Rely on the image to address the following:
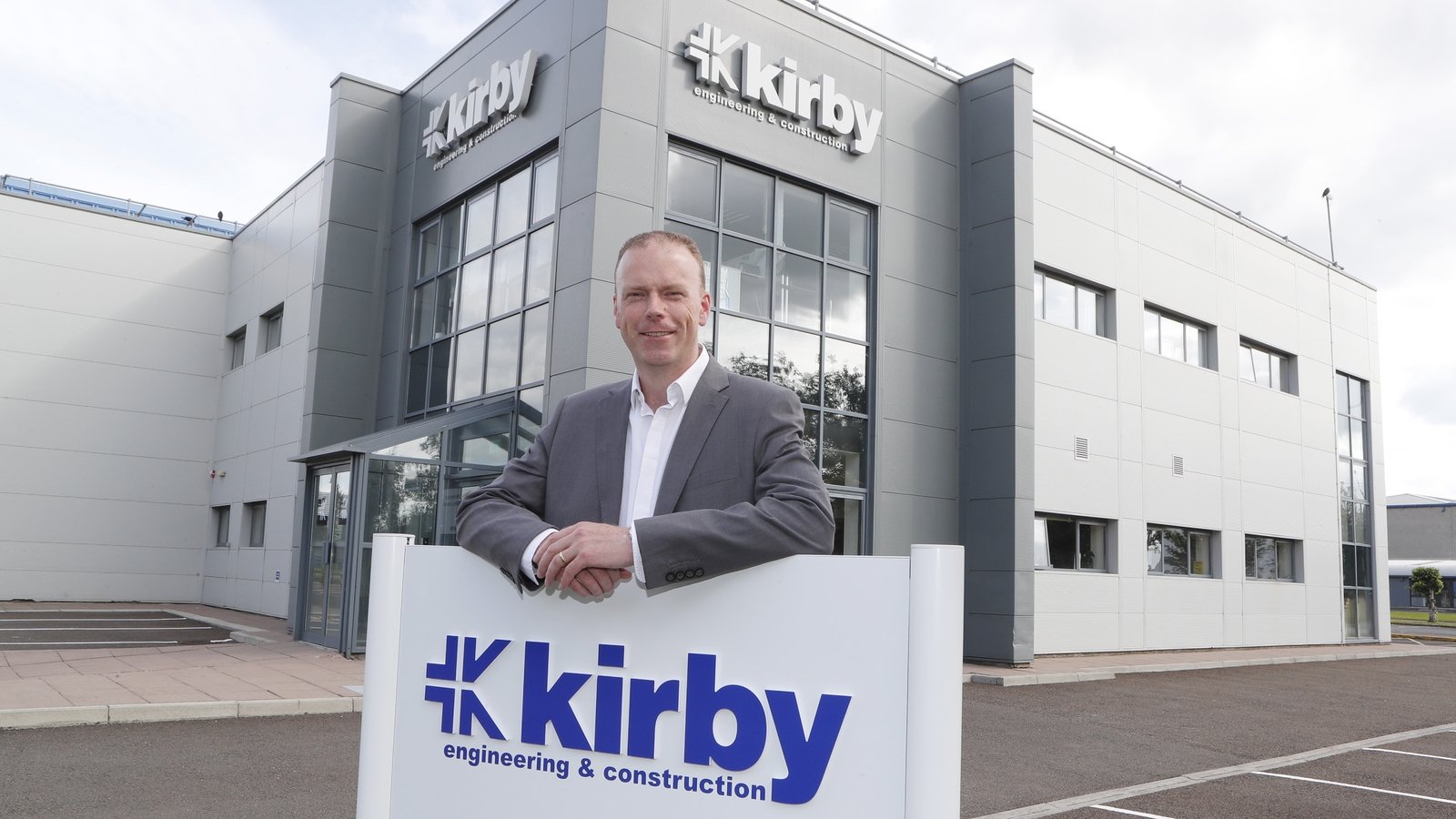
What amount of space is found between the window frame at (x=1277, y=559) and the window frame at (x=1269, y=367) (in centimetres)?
322

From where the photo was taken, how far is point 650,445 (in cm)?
188

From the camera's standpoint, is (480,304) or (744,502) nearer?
(744,502)

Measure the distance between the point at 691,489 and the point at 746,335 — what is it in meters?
11.8

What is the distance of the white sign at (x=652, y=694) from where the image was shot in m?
1.42

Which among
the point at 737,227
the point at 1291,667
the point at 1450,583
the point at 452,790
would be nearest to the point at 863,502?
the point at 737,227

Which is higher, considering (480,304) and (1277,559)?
(480,304)

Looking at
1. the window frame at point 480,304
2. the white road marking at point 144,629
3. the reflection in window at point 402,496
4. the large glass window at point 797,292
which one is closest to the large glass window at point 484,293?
the window frame at point 480,304

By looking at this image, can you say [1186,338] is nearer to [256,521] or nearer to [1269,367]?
[1269,367]

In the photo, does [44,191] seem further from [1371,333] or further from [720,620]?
[1371,333]

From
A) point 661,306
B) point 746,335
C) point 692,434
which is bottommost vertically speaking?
point 692,434

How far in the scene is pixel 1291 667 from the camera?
1845cm

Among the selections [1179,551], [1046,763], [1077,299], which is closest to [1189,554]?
[1179,551]

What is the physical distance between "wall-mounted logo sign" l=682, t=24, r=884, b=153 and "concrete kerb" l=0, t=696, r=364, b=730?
839 centimetres

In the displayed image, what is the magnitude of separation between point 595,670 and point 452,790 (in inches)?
14.2
